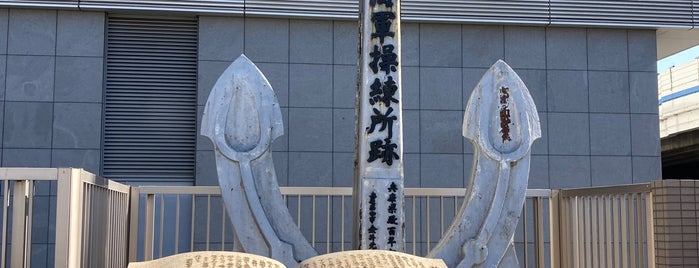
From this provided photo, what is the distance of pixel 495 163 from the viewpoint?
6691mm

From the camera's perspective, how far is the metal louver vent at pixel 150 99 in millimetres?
10805

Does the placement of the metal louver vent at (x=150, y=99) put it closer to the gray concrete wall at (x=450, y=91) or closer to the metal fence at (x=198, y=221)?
the gray concrete wall at (x=450, y=91)

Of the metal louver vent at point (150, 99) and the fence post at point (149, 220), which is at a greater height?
the metal louver vent at point (150, 99)

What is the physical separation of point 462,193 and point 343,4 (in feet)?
12.7

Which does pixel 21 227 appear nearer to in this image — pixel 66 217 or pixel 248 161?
pixel 66 217

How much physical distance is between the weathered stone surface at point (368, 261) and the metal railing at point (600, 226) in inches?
91.7

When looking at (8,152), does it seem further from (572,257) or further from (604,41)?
(604,41)

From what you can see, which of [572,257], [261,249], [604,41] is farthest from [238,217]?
[604,41]

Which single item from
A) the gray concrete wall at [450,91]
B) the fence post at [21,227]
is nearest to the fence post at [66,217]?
the fence post at [21,227]

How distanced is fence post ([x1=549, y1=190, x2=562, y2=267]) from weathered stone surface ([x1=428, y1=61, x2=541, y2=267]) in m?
1.06

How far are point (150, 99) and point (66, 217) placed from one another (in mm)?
5946

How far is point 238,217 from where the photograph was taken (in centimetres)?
655

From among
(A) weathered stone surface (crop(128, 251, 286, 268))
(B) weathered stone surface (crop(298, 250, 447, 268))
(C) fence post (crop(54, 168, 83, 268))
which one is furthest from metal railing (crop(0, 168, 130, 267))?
(B) weathered stone surface (crop(298, 250, 447, 268))

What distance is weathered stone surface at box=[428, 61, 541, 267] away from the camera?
666 centimetres
